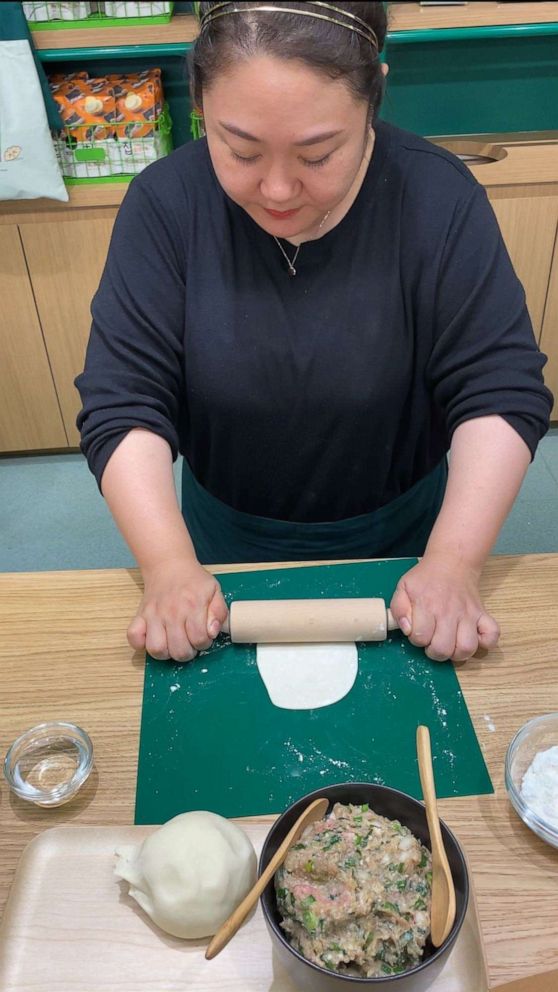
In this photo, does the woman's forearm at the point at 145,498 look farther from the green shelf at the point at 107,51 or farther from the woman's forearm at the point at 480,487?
the green shelf at the point at 107,51

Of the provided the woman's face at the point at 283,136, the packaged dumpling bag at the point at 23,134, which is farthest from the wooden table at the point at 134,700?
the packaged dumpling bag at the point at 23,134

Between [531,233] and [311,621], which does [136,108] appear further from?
[311,621]

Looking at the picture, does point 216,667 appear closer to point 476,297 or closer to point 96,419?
point 96,419

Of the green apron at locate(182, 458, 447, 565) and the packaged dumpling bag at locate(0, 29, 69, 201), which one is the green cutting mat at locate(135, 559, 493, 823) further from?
the packaged dumpling bag at locate(0, 29, 69, 201)

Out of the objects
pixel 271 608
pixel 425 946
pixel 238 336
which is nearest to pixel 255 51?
pixel 238 336

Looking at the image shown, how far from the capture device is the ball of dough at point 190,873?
0.67 meters

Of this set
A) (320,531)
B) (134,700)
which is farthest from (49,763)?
(320,531)

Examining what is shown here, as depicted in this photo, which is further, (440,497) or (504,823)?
(440,497)

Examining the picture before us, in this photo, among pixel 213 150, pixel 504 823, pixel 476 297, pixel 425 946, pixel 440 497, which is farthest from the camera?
pixel 440 497

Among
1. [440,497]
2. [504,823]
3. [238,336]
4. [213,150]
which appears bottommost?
[440,497]

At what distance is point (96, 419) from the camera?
111cm

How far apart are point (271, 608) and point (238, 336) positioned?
408 millimetres

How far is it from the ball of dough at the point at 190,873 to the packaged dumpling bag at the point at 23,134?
6.63 feet

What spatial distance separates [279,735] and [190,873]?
237 millimetres
